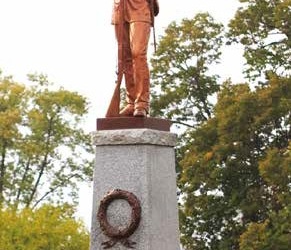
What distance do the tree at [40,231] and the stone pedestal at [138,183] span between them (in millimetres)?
21706

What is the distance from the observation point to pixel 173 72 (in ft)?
97.2

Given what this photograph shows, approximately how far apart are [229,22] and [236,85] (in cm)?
233

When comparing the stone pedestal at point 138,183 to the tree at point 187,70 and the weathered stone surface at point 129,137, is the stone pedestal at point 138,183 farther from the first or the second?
the tree at point 187,70

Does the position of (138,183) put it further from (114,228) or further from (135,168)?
(114,228)

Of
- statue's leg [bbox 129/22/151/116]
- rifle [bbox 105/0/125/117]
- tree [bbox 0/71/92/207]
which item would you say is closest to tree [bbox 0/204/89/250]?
tree [bbox 0/71/92/207]

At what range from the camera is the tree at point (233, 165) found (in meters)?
25.7

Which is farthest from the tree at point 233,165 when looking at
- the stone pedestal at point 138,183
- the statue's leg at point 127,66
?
the stone pedestal at point 138,183

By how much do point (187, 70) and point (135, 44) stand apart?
19636mm

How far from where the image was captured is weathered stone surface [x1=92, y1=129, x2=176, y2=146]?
30.7 feet

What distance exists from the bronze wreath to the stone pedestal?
0.11 feet

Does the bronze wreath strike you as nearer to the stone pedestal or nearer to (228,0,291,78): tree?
the stone pedestal

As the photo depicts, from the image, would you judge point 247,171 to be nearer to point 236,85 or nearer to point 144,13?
point 236,85

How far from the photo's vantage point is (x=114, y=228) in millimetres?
9289

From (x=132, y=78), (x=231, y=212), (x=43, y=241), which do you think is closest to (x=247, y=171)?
(x=231, y=212)
